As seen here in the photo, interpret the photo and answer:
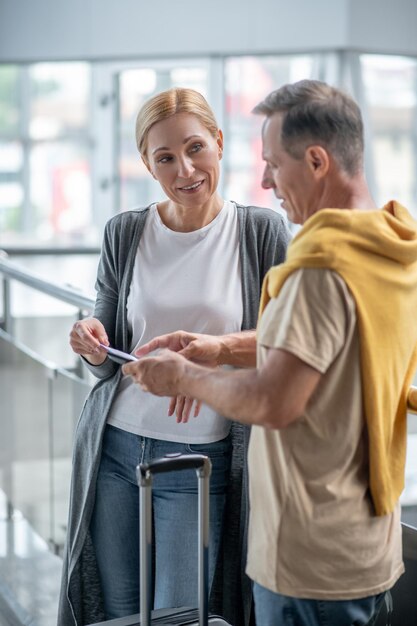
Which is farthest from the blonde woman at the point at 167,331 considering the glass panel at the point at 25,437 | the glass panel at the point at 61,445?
the glass panel at the point at 25,437

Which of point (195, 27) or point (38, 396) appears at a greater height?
point (195, 27)

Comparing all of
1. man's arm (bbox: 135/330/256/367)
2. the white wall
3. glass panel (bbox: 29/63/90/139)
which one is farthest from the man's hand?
glass panel (bbox: 29/63/90/139)

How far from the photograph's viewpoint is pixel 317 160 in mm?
1455

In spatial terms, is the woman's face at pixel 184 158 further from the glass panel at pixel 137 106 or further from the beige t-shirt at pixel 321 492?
the glass panel at pixel 137 106

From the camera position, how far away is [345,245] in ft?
4.62

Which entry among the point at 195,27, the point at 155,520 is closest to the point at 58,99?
the point at 195,27

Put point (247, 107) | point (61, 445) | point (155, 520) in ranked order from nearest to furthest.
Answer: point (155, 520), point (61, 445), point (247, 107)

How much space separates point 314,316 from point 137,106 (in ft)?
32.8

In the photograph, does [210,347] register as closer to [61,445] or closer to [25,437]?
[61,445]

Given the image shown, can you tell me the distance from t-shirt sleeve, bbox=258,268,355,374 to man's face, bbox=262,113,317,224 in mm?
141

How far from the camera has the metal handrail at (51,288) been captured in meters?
3.12

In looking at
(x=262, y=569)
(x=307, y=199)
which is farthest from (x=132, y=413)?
(x=307, y=199)

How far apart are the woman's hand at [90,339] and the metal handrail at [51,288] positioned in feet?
2.61

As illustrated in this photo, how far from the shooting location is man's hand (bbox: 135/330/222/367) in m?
1.94
